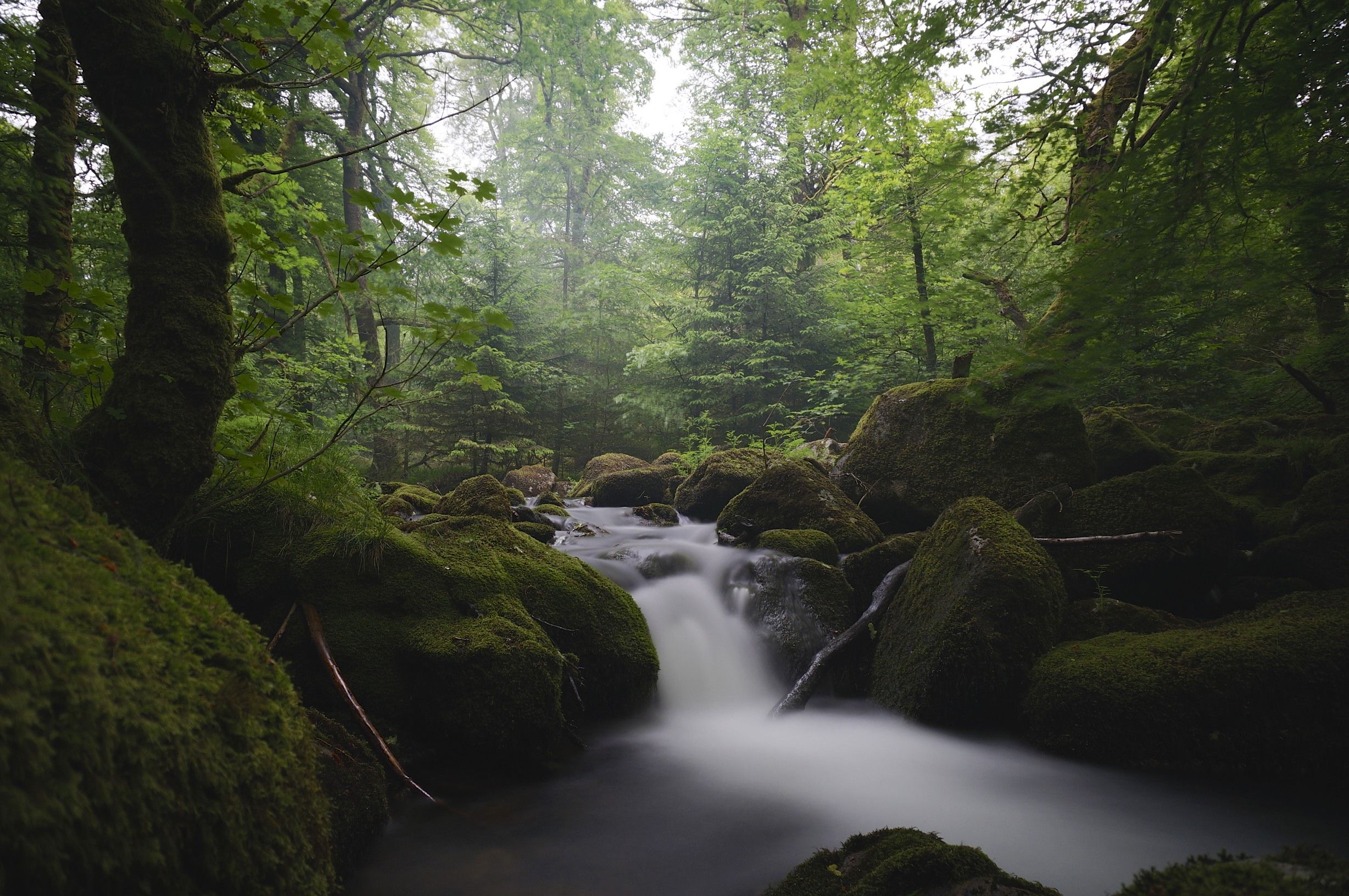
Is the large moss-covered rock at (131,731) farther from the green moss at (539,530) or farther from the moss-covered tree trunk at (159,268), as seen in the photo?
the green moss at (539,530)

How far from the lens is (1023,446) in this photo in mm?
6441

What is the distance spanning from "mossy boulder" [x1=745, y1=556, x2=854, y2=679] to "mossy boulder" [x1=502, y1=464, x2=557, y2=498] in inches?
326

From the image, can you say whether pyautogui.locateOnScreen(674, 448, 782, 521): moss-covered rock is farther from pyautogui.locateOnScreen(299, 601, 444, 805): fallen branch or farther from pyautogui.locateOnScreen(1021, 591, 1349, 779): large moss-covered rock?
pyautogui.locateOnScreen(299, 601, 444, 805): fallen branch

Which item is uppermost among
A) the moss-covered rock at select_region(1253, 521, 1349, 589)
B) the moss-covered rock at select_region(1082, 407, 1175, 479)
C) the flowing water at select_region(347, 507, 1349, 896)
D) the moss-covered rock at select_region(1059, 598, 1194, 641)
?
the moss-covered rock at select_region(1082, 407, 1175, 479)

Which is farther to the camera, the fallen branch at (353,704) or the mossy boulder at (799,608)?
the mossy boulder at (799,608)

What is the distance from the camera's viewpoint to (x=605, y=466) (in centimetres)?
1459

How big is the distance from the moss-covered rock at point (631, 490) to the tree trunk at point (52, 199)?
335 inches

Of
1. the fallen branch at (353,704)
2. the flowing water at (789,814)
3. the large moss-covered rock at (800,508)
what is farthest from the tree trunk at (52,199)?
the large moss-covered rock at (800,508)

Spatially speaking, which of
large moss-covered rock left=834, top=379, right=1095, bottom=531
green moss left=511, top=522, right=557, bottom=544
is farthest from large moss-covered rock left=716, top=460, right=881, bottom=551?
green moss left=511, top=522, right=557, bottom=544

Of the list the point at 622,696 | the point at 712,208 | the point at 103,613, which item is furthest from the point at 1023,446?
the point at 712,208

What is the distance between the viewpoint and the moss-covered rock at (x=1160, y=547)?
5195 millimetres

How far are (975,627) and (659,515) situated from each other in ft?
19.5

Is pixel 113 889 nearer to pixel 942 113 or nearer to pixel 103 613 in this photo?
pixel 103 613

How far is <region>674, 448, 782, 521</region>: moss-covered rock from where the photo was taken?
9.10m
